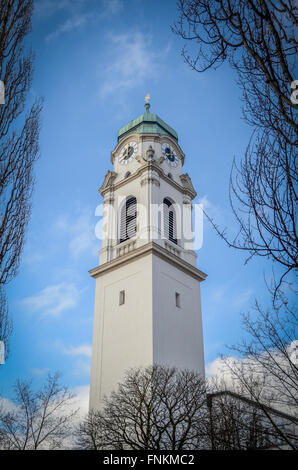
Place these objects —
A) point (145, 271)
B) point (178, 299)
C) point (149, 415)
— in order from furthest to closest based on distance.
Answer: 1. point (178, 299)
2. point (145, 271)
3. point (149, 415)

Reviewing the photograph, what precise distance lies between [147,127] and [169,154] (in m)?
3.74

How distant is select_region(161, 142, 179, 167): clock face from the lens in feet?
133

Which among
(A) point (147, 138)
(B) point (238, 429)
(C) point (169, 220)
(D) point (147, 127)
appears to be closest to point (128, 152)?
(A) point (147, 138)

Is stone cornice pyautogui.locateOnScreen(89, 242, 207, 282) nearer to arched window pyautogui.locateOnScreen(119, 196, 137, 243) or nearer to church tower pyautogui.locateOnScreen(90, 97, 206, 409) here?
church tower pyautogui.locateOnScreen(90, 97, 206, 409)

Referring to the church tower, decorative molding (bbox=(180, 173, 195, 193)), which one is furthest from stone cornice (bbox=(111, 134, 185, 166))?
decorative molding (bbox=(180, 173, 195, 193))

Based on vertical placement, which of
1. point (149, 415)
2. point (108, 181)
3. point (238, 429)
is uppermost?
point (108, 181)

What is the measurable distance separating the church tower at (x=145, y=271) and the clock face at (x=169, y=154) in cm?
10

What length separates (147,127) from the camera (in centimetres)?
4209

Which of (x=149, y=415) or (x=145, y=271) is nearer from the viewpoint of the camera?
(x=149, y=415)

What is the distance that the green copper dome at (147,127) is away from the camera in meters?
41.9

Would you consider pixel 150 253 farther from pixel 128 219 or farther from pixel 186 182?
pixel 186 182

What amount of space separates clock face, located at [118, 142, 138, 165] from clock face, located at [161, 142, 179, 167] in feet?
8.80

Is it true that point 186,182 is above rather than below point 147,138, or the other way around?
below
